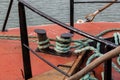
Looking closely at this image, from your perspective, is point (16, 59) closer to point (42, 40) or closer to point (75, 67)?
point (42, 40)

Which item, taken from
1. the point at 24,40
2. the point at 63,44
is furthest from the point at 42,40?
the point at 24,40

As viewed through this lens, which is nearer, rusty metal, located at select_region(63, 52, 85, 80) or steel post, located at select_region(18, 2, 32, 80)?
steel post, located at select_region(18, 2, 32, 80)

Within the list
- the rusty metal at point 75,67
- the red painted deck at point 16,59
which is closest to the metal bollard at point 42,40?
the red painted deck at point 16,59

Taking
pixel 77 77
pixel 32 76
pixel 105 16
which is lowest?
pixel 105 16

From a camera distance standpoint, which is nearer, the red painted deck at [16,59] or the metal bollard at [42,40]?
the red painted deck at [16,59]

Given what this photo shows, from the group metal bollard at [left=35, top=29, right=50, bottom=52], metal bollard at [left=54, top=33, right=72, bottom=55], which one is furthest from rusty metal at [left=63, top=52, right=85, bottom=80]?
metal bollard at [left=35, top=29, right=50, bottom=52]

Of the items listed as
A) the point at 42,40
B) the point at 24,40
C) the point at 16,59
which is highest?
the point at 24,40

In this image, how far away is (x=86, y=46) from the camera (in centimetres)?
210

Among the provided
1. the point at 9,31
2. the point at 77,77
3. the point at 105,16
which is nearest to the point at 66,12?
the point at 105,16

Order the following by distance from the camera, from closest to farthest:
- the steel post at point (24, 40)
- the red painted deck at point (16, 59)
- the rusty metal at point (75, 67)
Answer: the steel post at point (24, 40) → the rusty metal at point (75, 67) → the red painted deck at point (16, 59)

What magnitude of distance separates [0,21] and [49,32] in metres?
3.98

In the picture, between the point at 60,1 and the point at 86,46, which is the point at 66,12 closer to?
the point at 60,1

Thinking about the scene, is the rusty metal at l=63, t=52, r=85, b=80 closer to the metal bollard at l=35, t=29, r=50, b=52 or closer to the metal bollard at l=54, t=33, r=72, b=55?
the metal bollard at l=54, t=33, r=72, b=55

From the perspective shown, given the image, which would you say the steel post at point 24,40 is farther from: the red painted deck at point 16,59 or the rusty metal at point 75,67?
the rusty metal at point 75,67
